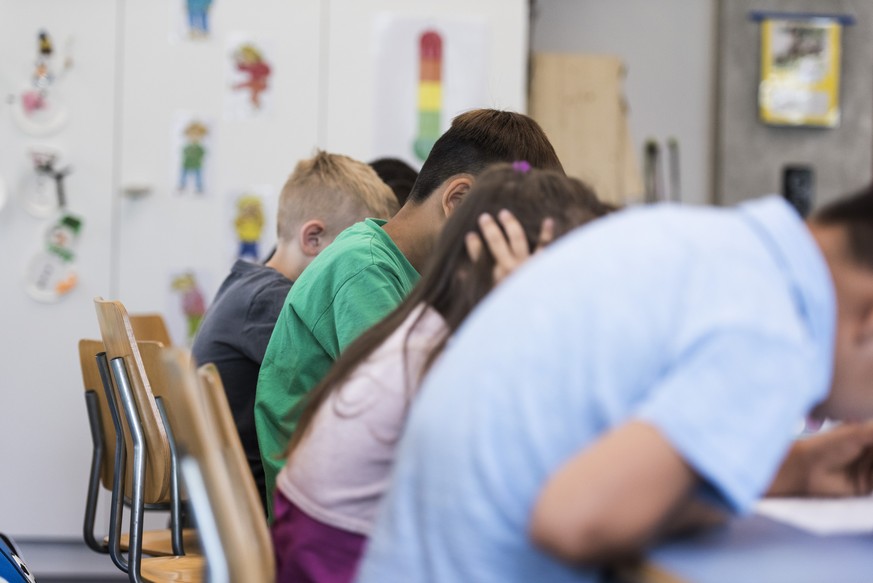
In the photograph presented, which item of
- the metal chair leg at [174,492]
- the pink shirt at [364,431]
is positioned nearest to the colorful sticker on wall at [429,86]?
the metal chair leg at [174,492]

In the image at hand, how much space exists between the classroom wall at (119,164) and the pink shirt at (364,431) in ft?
8.01

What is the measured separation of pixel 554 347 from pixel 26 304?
3.03 m

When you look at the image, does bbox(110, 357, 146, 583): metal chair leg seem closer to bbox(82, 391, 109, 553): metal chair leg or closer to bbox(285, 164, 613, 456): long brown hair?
bbox(82, 391, 109, 553): metal chair leg

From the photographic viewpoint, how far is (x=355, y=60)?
3.64 m

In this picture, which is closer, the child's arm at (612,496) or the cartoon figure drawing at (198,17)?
the child's arm at (612,496)

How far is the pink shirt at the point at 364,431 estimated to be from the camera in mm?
1212

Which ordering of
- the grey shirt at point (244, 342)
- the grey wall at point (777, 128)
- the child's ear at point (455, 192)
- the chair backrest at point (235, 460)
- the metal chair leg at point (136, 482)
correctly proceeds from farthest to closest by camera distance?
the grey wall at point (777, 128)
the grey shirt at point (244, 342)
the metal chair leg at point (136, 482)
the child's ear at point (455, 192)
the chair backrest at point (235, 460)

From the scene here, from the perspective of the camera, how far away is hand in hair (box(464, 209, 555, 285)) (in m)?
1.21

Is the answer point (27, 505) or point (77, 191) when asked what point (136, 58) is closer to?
point (77, 191)

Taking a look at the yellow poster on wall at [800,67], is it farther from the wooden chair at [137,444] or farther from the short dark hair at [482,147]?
the wooden chair at [137,444]

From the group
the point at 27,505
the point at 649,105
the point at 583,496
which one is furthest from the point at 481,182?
the point at 649,105

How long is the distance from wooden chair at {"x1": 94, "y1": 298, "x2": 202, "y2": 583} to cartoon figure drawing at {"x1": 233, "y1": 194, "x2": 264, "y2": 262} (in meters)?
1.36

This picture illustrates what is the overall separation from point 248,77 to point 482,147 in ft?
6.06

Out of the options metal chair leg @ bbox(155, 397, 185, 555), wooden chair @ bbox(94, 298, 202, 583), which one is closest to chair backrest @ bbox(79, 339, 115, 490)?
wooden chair @ bbox(94, 298, 202, 583)
